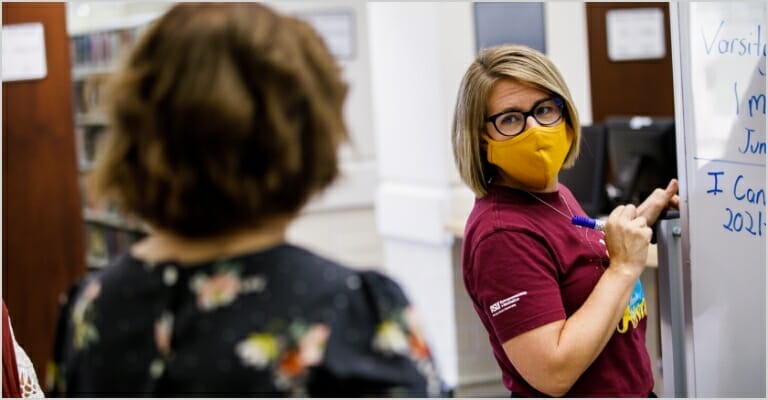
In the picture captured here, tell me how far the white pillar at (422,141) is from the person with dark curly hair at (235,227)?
2706mm

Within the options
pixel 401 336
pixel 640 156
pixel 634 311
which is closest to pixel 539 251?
pixel 634 311

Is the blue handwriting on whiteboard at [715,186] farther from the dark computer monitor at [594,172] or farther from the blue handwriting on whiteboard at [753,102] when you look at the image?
the dark computer monitor at [594,172]

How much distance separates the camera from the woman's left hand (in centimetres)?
174

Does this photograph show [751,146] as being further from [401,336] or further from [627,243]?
[401,336]

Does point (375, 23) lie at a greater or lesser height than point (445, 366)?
greater

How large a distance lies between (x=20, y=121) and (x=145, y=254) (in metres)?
2.46

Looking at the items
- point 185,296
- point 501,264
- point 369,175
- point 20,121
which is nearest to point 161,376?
point 185,296

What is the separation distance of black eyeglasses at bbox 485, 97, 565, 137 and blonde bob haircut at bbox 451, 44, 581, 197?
1 centimetres

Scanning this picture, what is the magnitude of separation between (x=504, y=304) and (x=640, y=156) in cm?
194

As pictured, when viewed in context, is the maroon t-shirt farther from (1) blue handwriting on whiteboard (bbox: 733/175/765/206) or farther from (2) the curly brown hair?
(2) the curly brown hair

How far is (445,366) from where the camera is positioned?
3.95 m

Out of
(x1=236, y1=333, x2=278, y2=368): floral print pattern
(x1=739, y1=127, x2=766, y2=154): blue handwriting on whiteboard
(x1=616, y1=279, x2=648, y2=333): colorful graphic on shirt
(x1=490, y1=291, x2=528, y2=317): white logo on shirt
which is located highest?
(x1=739, y1=127, x2=766, y2=154): blue handwriting on whiteboard

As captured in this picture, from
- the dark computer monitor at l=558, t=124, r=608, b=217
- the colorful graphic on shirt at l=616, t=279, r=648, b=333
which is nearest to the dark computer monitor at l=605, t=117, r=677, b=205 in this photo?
the dark computer monitor at l=558, t=124, r=608, b=217

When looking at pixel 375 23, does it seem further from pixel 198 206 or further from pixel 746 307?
pixel 198 206
